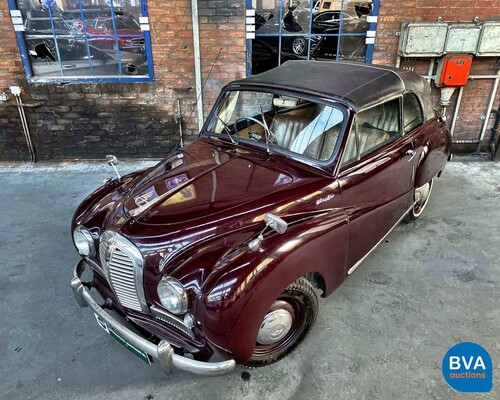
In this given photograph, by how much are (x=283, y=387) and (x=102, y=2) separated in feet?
17.0

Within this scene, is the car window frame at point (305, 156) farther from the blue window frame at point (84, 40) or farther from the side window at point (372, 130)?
the blue window frame at point (84, 40)

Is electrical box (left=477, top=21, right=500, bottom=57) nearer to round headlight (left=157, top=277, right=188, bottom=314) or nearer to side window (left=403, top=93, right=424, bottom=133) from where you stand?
side window (left=403, top=93, right=424, bottom=133)

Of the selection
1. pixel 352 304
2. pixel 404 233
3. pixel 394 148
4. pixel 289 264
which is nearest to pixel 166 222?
pixel 289 264

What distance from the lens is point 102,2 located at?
5.19 meters

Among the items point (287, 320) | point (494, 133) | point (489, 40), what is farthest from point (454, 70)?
point (287, 320)

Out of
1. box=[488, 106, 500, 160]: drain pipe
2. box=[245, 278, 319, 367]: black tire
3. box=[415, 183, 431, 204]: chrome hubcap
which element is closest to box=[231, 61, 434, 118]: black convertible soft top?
box=[415, 183, 431, 204]: chrome hubcap

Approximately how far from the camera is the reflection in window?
5207mm

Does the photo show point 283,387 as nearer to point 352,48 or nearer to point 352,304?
point 352,304

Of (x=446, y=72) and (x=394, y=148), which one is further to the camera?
(x=446, y=72)

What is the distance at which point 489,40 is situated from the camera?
17.2ft

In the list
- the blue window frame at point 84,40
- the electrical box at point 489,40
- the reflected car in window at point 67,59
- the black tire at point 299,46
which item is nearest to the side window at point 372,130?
the black tire at point 299,46

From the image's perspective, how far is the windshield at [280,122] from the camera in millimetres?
2902

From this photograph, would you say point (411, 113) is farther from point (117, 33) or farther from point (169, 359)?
point (117, 33)

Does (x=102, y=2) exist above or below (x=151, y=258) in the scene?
above
